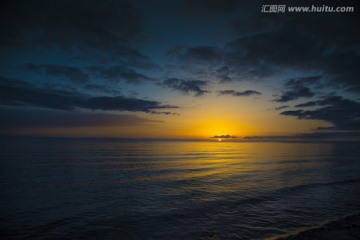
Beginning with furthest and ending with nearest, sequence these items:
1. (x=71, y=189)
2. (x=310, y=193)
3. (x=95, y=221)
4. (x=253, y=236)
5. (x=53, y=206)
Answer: (x=71, y=189), (x=310, y=193), (x=53, y=206), (x=95, y=221), (x=253, y=236)

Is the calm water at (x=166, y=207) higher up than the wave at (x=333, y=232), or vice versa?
the wave at (x=333, y=232)

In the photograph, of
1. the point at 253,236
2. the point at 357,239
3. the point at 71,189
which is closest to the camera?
the point at 357,239

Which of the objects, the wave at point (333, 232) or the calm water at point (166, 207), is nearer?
the wave at point (333, 232)

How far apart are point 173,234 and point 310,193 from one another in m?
15.2

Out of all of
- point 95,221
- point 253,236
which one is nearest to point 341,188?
point 253,236

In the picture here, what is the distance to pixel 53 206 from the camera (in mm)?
15844

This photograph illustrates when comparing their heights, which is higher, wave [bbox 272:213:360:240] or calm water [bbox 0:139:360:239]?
wave [bbox 272:213:360:240]

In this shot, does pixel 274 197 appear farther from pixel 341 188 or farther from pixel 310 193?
pixel 341 188

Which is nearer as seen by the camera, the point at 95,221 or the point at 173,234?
the point at 173,234

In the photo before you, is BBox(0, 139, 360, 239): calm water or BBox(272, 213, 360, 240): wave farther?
BBox(0, 139, 360, 239): calm water

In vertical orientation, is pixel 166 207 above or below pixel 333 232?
below

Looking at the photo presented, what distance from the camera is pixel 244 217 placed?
1352 centimetres

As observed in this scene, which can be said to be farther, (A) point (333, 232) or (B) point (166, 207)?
(B) point (166, 207)

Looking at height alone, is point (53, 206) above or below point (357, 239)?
below
